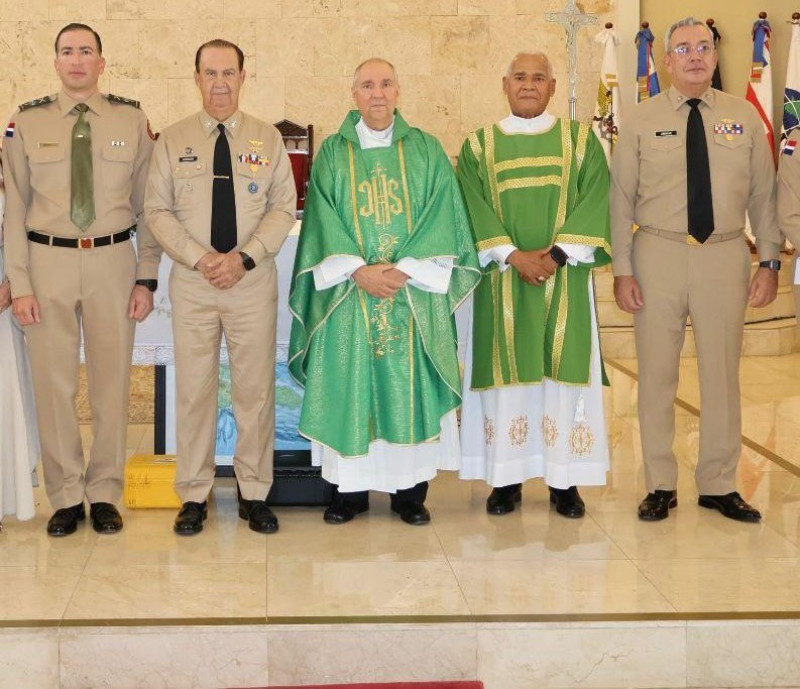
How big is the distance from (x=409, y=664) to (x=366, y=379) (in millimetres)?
1218

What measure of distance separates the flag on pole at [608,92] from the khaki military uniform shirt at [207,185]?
21.0 ft

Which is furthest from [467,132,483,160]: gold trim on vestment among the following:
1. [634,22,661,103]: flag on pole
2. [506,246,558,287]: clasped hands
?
[634,22,661,103]: flag on pole

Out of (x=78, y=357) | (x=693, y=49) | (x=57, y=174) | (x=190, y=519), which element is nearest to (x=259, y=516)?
(x=190, y=519)

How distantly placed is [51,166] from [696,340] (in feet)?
8.14

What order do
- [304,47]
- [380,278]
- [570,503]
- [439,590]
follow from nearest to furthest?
[439,590], [380,278], [570,503], [304,47]

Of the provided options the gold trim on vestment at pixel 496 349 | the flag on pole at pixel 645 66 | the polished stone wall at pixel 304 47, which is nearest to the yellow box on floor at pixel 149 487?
the gold trim on vestment at pixel 496 349

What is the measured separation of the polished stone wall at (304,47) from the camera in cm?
1020

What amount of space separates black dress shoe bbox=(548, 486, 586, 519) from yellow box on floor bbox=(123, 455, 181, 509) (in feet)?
4.92

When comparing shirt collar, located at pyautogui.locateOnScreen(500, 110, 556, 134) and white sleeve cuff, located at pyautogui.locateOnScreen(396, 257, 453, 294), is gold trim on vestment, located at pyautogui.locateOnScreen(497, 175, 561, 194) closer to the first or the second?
shirt collar, located at pyautogui.locateOnScreen(500, 110, 556, 134)

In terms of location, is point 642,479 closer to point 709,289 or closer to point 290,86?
A: point 709,289

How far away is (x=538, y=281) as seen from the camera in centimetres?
434

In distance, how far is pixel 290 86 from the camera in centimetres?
1032

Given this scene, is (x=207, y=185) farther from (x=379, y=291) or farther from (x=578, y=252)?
(x=578, y=252)

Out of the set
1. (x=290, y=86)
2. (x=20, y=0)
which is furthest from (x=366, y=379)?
(x=20, y=0)
